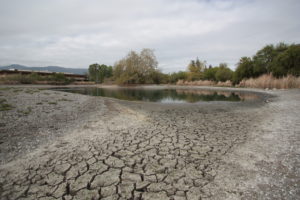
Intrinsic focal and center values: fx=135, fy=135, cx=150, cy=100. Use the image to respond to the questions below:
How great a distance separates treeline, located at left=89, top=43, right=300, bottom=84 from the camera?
1673 cm

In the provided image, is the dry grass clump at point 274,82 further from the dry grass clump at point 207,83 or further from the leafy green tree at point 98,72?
the leafy green tree at point 98,72

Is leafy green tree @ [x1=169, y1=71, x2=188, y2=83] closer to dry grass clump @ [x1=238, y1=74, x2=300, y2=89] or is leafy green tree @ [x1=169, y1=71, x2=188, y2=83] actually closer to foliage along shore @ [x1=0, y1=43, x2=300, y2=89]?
foliage along shore @ [x1=0, y1=43, x2=300, y2=89]

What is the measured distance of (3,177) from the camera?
194 cm

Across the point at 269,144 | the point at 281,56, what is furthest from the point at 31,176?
the point at 281,56

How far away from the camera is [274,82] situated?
16.1 meters

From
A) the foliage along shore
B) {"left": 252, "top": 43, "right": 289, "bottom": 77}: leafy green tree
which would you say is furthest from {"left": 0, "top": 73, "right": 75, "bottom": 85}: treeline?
{"left": 252, "top": 43, "right": 289, "bottom": 77}: leafy green tree

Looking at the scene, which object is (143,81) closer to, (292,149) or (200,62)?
(200,62)

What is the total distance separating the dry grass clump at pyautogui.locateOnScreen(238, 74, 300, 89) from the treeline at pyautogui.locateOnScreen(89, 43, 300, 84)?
1186 millimetres

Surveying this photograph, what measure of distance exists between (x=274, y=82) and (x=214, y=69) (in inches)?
713

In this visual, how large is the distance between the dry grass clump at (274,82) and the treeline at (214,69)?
1186 millimetres

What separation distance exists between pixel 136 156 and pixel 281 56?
2353cm

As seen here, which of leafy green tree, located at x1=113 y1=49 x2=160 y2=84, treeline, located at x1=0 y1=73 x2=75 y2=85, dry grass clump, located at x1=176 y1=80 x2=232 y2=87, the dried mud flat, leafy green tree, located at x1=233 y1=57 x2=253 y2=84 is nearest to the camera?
the dried mud flat

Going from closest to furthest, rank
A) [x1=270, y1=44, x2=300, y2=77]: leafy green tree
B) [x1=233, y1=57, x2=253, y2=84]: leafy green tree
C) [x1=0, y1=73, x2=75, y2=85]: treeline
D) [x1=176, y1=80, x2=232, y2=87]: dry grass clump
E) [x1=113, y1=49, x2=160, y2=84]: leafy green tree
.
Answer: [x1=270, y1=44, x2=300, y2=77]: leafy green tree < [x1=233, y1=57, x2=253, y2=84]: leafy green tree < [x1=176, y1=80, x2=232, y2=87]: dry grass clump < [x1=0, y1=73, x2=75, y2=85]: treeline < [x1=113, y1=49, x2=160, y2=84]: leafy green tree

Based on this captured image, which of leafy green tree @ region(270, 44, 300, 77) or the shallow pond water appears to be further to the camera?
leafy green tree @ region(270, 44, 300, 77)
